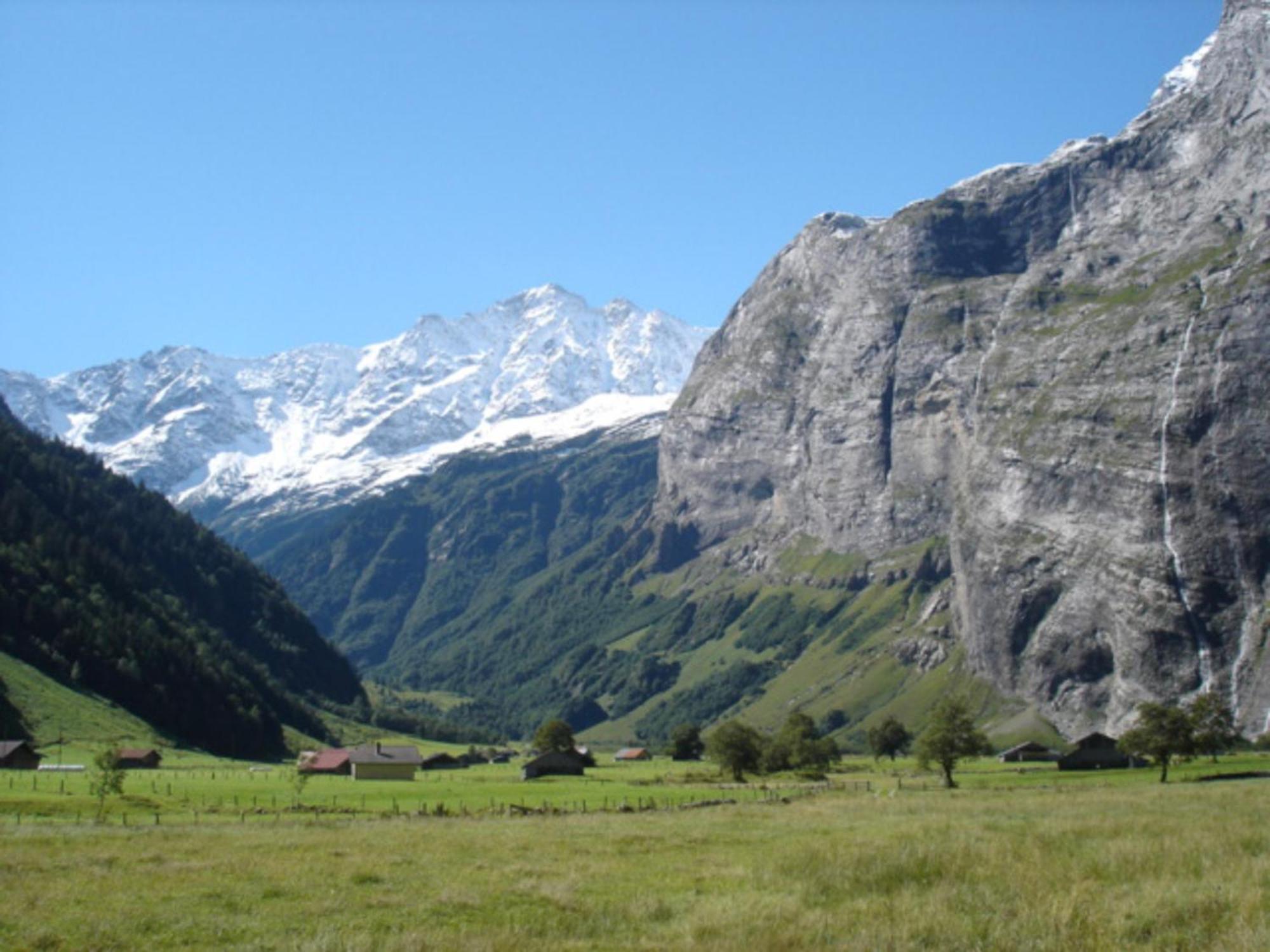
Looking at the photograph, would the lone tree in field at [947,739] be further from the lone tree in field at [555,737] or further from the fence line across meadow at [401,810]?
the lone tree in field at [555,737]

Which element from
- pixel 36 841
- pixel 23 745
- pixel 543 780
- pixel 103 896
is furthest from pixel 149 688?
pixel 103 896

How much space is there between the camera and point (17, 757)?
123000mm

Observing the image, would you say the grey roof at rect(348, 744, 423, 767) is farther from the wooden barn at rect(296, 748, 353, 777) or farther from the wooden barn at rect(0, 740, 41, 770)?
the wooden barn at rect(0, 740, 41, 770)

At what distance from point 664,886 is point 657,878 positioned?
6.32 feet

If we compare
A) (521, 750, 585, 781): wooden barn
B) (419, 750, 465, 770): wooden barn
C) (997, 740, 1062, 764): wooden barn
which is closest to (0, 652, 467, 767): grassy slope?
(419, 750, 465, 770): wooden barn

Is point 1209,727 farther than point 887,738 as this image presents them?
No

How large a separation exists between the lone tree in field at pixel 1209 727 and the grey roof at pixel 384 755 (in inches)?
3614

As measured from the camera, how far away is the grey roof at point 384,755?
449 feet

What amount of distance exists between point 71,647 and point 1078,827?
172238 millimetres

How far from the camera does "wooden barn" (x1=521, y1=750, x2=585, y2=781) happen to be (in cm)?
14638

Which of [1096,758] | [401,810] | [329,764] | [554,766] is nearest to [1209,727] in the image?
[1096,758]

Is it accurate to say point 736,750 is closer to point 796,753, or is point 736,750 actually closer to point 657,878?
point 796,753

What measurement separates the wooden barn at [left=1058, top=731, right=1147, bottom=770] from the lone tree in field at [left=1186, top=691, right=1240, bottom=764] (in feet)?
27.7

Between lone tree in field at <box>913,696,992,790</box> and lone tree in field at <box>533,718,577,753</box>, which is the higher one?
lone tree in field at <box>913,696,992,790</box>
